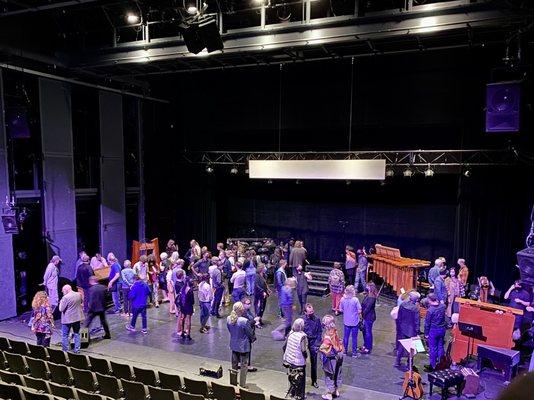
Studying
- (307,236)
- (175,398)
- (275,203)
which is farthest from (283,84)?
(175,398)

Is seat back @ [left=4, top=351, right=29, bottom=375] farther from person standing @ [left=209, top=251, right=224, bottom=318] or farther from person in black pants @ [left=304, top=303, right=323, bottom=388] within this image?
person standing @ [left=209, top=251, right=224, bottom=318]

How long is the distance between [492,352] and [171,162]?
497 inches

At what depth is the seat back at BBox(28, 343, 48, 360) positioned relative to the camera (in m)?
7.49

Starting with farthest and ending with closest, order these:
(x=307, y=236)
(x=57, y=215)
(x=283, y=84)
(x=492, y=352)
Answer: (x=307, y=236) → (x=283, y=84) → (x=57, y=215) → (x=492, y=352)

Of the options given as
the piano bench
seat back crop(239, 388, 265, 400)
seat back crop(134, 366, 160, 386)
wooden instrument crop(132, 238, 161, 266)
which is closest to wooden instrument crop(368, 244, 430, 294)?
the piano bench

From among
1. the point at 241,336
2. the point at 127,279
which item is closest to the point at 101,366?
the point at 241,336

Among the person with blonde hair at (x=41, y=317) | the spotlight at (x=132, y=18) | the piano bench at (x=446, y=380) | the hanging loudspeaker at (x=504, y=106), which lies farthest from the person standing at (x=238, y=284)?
the spotlight at (x=132, y=18)

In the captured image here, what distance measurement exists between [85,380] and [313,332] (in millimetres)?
3613

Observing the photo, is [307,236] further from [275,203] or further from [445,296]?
[445,296]

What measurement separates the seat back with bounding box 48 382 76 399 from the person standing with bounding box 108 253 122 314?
17.0 ft

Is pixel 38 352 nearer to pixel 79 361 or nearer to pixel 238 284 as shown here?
pixel 79 361

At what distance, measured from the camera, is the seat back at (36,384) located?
6277mm

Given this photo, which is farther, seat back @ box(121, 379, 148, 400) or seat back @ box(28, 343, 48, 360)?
seat back @ box(28, 343, 48, 360)

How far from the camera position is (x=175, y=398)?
5.91 metres
